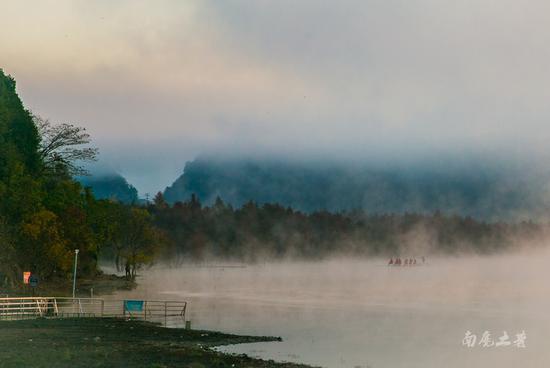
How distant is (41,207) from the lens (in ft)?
371

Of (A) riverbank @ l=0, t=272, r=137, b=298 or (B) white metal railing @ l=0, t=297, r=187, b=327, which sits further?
(A) riverbank @ l=0, t=272, r=137, b=298

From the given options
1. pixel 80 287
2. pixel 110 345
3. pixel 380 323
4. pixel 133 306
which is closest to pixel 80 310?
pixel 133 306

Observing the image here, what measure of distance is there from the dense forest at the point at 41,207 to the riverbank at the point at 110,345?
143ft

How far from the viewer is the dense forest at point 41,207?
4242 inches

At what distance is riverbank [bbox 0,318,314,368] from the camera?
135ft

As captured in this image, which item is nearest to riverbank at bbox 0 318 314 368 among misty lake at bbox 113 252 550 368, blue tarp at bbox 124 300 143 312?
misty lake at bbox 113 252 550 368

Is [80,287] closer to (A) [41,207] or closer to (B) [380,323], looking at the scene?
(A) [41,207]

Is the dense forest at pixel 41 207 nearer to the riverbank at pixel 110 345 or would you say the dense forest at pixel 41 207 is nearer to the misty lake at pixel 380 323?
the misty lake at pixel 380 323

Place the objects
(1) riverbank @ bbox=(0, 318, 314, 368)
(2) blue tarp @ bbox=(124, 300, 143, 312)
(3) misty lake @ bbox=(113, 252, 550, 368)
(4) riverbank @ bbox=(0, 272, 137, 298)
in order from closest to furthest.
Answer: (1) riverbank @ bbox=(0, 318, 314, 368) < (3) misty lake @ bbox=(113, 252, 550, 368) < (2) blue tarp @ bbox=(124, 300, 143, 312) < (4) riverbank @ bbox=(0, 272, 137, 298)

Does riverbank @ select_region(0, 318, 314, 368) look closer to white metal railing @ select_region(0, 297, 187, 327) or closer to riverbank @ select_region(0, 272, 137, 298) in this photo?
white metal railing @ select_region(0, 297, 187, 327)

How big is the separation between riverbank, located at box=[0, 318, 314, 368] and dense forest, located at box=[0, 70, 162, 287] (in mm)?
43607

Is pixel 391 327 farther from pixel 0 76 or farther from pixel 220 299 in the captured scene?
pixel 0 76

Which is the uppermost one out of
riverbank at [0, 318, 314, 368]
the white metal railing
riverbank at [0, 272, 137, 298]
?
riverbank at [0, 272, 137, 298]

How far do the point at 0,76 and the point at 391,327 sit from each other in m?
77.7
